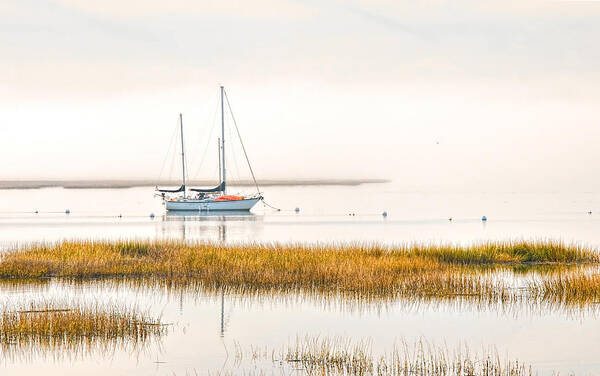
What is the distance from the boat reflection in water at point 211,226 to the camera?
62.0 metres

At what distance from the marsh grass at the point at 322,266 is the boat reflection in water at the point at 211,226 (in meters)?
19.7

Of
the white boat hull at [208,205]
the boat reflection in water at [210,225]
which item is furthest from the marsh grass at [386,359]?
the white boat hull at [208,205]

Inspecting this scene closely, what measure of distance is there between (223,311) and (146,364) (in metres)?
6.08

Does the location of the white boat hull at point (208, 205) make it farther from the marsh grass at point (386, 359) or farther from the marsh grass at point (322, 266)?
the marsh grass at point (386, 359)

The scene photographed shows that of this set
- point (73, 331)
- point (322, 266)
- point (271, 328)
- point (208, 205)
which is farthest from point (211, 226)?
point (73, 331)

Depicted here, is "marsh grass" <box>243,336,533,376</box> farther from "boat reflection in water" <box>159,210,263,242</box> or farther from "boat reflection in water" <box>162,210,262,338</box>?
"boat reflection in water" <box>159,210,263,242</box>

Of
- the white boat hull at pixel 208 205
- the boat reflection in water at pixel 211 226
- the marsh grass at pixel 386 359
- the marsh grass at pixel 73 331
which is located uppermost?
the white boat hull at pixel 208 205

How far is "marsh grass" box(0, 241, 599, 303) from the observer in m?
25.3

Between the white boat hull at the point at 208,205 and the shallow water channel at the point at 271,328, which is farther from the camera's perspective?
the white boat hull at the point at 208,205

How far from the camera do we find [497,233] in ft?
222

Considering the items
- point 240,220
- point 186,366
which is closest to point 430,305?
point 186,366

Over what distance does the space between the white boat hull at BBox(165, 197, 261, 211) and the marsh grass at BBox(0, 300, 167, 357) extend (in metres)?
82.0

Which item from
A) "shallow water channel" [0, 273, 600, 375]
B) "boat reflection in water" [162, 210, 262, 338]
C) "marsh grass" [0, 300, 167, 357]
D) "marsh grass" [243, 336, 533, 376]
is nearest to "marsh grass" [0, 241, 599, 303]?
"shallow water channel" [0, 273, 600, 375]

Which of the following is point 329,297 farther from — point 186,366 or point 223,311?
point 186,366
